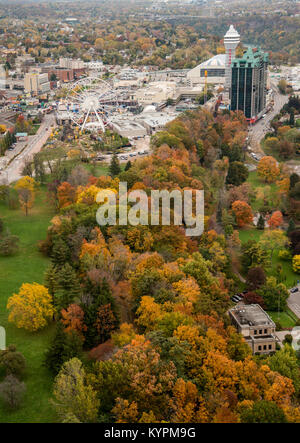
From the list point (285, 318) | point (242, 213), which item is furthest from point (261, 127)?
point (285, 318)

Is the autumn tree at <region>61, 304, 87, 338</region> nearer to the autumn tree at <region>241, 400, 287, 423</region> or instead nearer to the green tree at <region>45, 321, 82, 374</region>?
the green tree at <region>45, 321, 82, 374</region>

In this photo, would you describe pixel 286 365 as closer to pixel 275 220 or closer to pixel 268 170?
pixel 275 220

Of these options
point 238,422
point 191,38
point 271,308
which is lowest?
point 271,308

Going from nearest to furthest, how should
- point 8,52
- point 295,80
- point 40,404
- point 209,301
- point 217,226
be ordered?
point 40,404, point 209,301, point 217,226, point 295,80, point 8,52

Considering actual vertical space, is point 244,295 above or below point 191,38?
below

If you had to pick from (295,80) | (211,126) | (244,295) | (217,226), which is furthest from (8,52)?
(244,295)

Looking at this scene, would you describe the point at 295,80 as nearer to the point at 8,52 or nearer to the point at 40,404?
the point at 8,52
